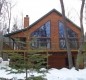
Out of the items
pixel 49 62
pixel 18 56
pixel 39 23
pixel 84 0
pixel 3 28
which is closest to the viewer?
pixel 18 56

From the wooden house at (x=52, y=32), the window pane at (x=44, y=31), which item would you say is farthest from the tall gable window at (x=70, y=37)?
the window pane at (x=44, y=31)

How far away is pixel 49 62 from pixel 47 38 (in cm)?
344

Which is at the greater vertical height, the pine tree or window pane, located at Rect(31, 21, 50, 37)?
window pane, located at Rect(31, 21, 50, 37)

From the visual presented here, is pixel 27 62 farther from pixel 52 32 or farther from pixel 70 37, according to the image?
pixel 70 37

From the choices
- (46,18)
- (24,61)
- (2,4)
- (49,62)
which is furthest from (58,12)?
(24,61)

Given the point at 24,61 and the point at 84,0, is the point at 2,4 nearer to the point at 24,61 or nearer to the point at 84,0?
the point at 84,0

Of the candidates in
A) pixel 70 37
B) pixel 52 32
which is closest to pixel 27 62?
pixel 52 32

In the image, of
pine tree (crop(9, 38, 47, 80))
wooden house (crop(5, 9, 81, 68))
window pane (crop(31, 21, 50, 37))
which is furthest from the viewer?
window pane (crop(31, 21, 50, 37))

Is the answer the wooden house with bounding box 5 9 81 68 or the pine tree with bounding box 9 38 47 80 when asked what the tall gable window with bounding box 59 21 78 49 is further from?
the pine tree with bounding box 9 38 47 80

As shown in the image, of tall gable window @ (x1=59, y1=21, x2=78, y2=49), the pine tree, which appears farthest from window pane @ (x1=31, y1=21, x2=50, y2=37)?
the pine tree

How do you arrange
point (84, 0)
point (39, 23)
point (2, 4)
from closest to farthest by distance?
point (84, 0), point (39, 23), point (2, 4)

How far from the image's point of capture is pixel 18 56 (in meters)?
8.53

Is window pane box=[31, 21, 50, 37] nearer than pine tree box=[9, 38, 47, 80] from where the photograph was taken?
No

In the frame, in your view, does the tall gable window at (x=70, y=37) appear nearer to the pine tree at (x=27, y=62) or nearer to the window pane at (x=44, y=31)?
the window pane at (x=44, y=31)
